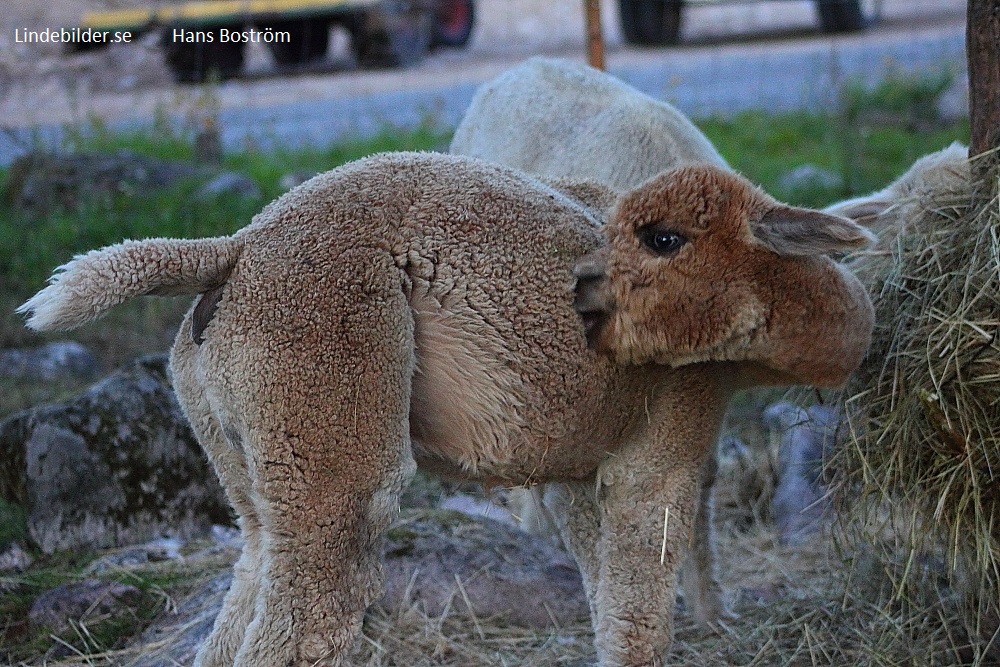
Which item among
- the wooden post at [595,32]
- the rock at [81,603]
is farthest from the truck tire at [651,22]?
the rock at [81,603]

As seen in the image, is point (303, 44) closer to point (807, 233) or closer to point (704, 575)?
point (704, 575)

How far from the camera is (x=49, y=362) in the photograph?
673cm

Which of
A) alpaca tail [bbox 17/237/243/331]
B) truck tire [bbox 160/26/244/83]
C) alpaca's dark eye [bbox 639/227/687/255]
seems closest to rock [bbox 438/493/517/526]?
alpaca's dark eye [bbox 639/227/687/255]

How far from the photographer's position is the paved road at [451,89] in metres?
10.7

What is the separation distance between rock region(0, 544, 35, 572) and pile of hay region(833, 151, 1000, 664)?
11.1 feet

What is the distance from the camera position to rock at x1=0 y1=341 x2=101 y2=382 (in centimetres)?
663

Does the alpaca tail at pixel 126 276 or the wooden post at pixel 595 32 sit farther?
the wooden post at pixel 595 32

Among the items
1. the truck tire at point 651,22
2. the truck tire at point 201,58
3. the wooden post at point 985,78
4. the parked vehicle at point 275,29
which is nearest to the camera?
the wooden post at point 985,78

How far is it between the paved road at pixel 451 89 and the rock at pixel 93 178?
43cm

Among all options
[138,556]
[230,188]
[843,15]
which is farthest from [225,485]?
[843,15]

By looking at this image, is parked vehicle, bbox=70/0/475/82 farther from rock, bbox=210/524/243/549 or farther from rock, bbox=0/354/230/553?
rock, bbox=210/524/243/549

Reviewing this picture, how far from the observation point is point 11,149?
28.7 feet

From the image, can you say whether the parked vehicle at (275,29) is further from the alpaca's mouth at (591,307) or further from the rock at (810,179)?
the alpaca's mouth at (591,307)

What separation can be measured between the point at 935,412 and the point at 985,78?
4.12ft
